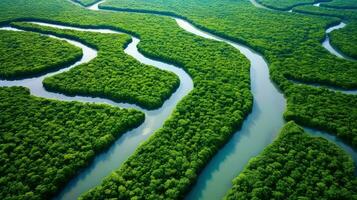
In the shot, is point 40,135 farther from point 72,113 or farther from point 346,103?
point 346,103

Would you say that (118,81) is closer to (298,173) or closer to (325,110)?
(298,173)

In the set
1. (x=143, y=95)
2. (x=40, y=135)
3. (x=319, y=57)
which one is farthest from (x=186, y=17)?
(x=40, y=135)

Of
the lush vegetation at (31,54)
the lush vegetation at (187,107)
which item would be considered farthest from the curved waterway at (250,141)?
the lush vegetation at (31,54)

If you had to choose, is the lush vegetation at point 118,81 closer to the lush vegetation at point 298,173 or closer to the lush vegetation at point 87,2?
the lush vegetation at point 298,173

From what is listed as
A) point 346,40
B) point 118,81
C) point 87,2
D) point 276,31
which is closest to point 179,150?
point 118,81

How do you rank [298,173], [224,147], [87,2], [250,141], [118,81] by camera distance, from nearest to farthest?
[298,173]
[224,147]
[250,141]
[118,81]
[87,2]

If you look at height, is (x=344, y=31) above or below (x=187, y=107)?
above
